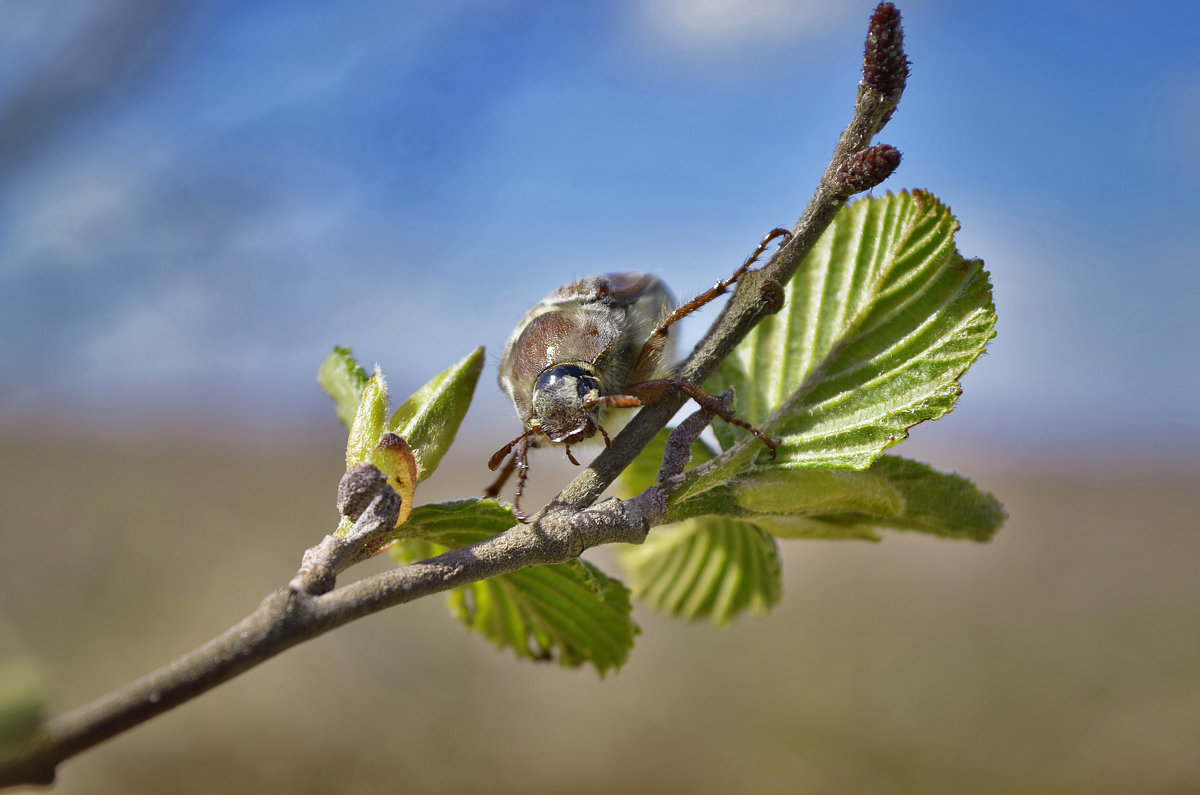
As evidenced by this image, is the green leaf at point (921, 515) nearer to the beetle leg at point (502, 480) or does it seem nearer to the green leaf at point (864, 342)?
the green leaf at point (864, 342)

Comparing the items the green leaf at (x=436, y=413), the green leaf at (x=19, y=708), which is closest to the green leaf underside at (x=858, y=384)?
the green leaf at (x=436, y=413)

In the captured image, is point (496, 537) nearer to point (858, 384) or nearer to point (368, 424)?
point (368, 424)

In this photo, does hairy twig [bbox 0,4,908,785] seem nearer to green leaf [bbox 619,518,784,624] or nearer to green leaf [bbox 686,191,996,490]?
green leaf [bbox 686,191,996,490]

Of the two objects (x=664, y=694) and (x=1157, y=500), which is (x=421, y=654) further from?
(x=1157, y=500)

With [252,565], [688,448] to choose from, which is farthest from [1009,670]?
[252,565]

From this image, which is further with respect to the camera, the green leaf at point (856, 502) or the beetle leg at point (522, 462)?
the beetle leg at point (522, 462)

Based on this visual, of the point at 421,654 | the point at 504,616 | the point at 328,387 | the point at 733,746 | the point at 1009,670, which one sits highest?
the point at 421,654
